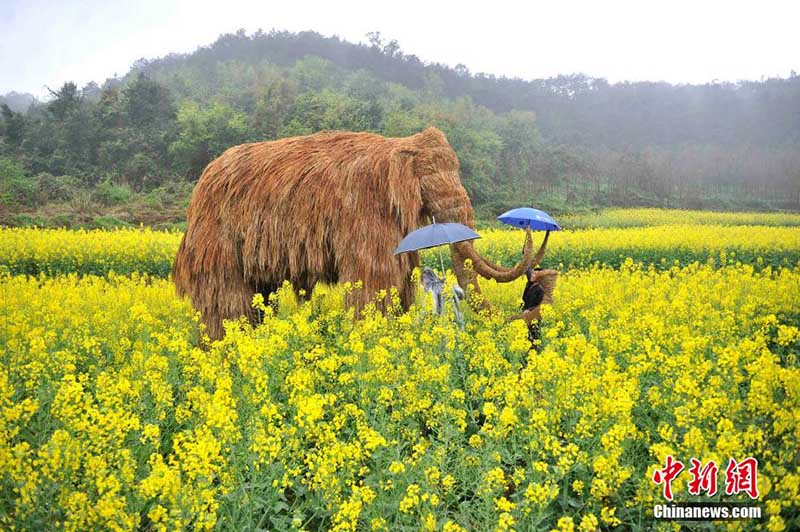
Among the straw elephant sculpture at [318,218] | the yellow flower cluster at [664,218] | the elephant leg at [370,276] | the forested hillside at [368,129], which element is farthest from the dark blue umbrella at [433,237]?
the yellow flower cluster at [664,218]

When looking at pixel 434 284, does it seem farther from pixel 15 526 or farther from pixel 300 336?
pixel 15 526

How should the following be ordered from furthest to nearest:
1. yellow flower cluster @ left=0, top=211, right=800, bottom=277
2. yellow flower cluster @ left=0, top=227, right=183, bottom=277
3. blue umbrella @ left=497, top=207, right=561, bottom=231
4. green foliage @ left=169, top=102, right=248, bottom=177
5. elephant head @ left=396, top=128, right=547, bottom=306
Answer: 1. green foliage @ left=169, top=102, right=248, bottom=177
2. yellow flower cluster @ left=0, top=211, right=800, bottom=277
3. yellow flower cluster @ left=0, top=227, right=183, bottom=277
4. blue umbrella @ left=497, top=207, right=561, bottom=231
5. elephant head @ left=396, top=128, right=547, bottom=306

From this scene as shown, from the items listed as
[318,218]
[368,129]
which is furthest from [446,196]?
[368,129]

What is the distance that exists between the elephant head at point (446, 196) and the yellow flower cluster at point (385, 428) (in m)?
0.47

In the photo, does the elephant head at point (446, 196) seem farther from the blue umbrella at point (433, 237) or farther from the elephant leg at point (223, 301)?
the elephant leg at point (223, 301)

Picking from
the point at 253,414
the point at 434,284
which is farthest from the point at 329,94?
the point at 253,414

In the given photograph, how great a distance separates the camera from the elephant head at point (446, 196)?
17.0 feet

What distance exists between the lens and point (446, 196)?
17.2 ft

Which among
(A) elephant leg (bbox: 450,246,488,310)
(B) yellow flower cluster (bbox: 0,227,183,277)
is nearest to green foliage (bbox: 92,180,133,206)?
(B) yellow flower cluster (bbox: 0,227,183,277)

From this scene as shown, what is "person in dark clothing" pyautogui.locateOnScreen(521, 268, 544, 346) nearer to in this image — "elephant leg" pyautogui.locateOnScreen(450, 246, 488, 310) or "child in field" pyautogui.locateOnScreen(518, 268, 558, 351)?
"child in field" pyautogui.locateOnScreen(518, 268, 558, 351)

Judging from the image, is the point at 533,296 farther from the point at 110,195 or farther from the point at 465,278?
the point at 110,195

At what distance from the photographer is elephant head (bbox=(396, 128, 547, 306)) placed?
5.18m

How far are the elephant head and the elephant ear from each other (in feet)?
0.28

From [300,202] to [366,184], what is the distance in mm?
599
